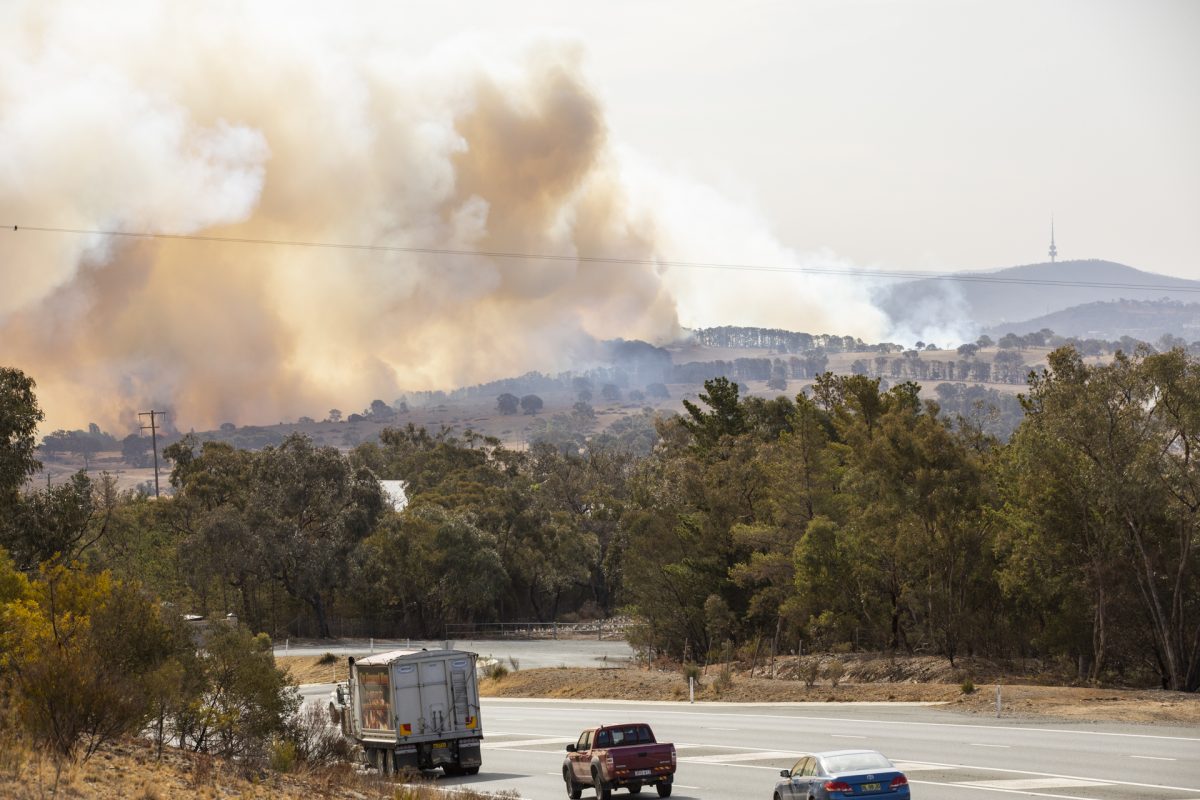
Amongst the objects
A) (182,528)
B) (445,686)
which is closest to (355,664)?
(445,686)

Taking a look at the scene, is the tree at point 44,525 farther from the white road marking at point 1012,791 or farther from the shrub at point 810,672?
the white road marking at point 1012,791

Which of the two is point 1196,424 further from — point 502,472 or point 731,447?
point 502,472

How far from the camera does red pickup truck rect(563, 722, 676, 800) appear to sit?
25219 mm

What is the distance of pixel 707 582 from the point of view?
68.2 m

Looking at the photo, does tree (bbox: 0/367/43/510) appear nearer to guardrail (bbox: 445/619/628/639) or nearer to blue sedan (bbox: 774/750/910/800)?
blue sedan (bbox: 774/750/910/800)

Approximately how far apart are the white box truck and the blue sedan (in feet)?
43.2

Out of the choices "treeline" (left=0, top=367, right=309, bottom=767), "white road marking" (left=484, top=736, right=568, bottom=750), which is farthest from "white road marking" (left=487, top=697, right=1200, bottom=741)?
"treeline" (left=0, top=367, right=309, bottom=767)

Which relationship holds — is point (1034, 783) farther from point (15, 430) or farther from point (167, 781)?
point (15, 430)

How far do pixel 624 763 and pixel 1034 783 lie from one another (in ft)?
23.5

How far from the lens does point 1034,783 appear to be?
24422 millimetres

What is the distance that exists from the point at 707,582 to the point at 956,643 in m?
17.7

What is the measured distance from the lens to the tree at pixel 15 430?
1964 inches

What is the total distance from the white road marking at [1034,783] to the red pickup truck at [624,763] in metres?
5.18

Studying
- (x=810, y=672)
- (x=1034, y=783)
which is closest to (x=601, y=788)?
(x=1034, y=783)
